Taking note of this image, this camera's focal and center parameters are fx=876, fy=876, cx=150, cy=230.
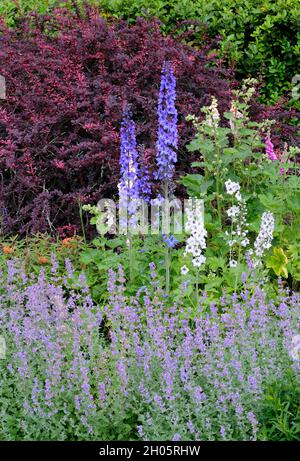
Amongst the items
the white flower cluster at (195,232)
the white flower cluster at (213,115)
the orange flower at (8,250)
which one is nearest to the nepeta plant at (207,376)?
the white flower cluster at (195,232)

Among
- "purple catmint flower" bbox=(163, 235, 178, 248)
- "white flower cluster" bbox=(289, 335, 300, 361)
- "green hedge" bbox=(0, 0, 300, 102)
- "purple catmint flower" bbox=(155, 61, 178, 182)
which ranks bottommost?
"white flower cluster" bbox=(289, 335, 300, 361)

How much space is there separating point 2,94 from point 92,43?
33.0 inches

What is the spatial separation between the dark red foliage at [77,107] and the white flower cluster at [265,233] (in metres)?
1.28

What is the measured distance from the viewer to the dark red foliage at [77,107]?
6270mm

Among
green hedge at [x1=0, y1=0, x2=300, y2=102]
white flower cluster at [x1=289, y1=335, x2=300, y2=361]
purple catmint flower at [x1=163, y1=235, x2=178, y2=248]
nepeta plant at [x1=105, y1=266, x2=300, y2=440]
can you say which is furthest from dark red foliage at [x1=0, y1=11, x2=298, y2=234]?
white flower cluster at [x1=289, y1=335, x2=300, y2=361]

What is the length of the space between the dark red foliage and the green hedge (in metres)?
1.22

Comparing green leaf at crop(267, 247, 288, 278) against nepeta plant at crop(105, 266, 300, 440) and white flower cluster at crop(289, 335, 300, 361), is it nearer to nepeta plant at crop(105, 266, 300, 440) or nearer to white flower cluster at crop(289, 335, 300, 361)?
nepeta plant at crop(105, 266, 300, 440)

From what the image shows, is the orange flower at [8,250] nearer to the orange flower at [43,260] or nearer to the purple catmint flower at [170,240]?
the orange flower at [43,260]

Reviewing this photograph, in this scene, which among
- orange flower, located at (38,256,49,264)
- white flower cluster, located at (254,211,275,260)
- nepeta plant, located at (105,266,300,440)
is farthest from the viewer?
orange flower, located at (38,256,49,264)

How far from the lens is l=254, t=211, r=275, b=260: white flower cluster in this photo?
518 centimetres

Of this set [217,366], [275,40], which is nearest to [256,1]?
[275,40]

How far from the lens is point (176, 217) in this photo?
18.2 feet

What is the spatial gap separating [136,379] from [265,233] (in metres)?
1.60

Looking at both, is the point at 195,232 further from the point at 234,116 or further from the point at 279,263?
the point at 234,116
